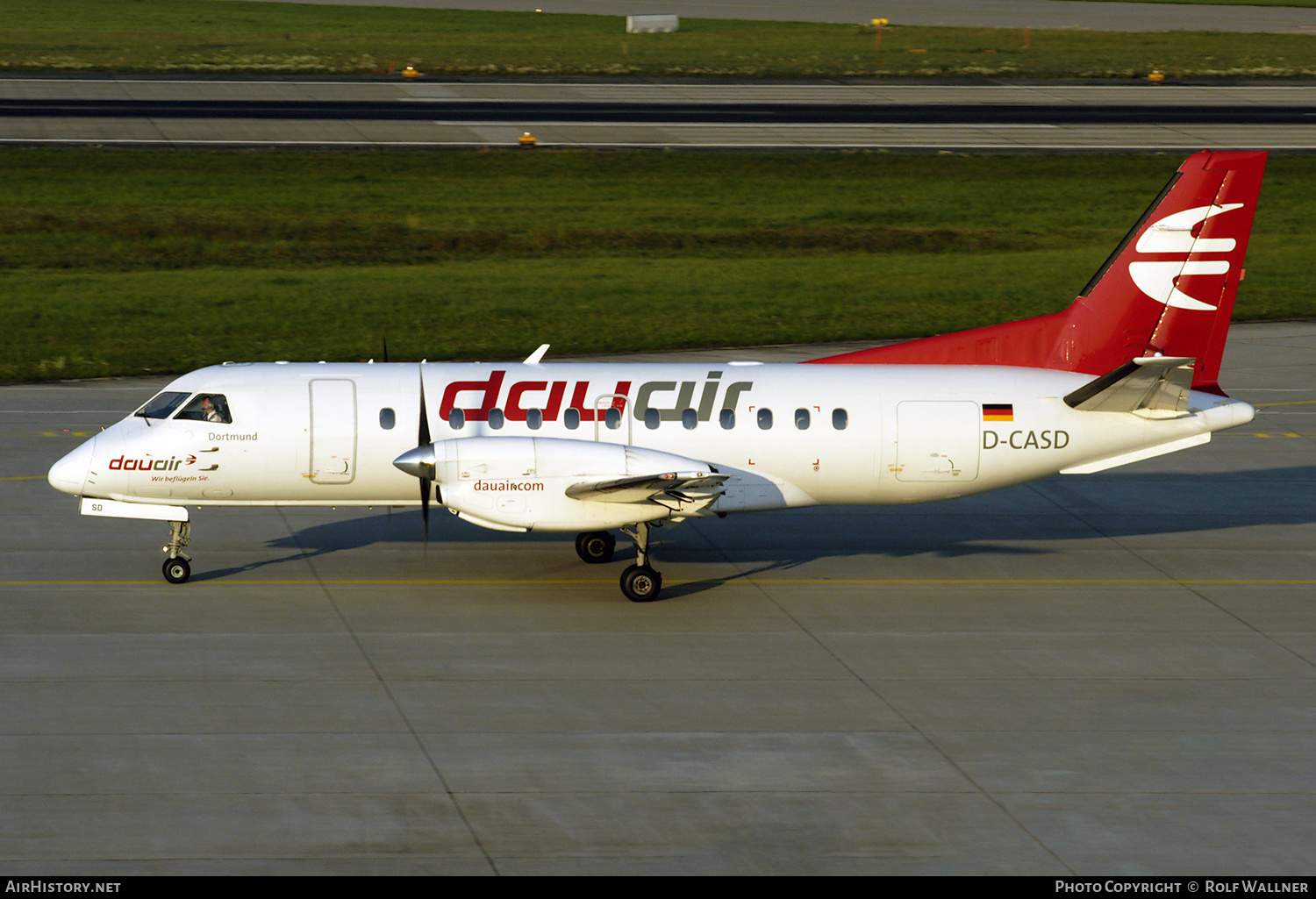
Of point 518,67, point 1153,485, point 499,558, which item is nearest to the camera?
point 499,558

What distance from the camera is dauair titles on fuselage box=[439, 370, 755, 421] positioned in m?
20.4

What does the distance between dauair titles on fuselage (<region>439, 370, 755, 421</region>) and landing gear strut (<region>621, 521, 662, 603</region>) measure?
5.54 ft

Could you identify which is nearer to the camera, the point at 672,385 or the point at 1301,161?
the point at 672,385

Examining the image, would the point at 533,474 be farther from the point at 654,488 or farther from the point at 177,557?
the point at 177,557

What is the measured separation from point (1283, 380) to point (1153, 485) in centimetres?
975

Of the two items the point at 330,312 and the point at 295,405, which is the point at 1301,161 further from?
the point at 295,405

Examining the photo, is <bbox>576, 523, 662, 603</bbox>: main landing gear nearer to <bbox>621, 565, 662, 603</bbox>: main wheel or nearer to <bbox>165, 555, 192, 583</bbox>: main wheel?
<bbox>621, 565, 662, 603</bbox>: main wheel

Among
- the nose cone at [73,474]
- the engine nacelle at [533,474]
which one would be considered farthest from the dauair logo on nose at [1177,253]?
the nose cone at [73,474]

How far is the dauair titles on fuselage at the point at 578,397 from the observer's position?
20.4m

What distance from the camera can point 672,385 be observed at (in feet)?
68.4

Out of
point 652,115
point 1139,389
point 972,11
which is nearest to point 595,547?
point 1139,389
